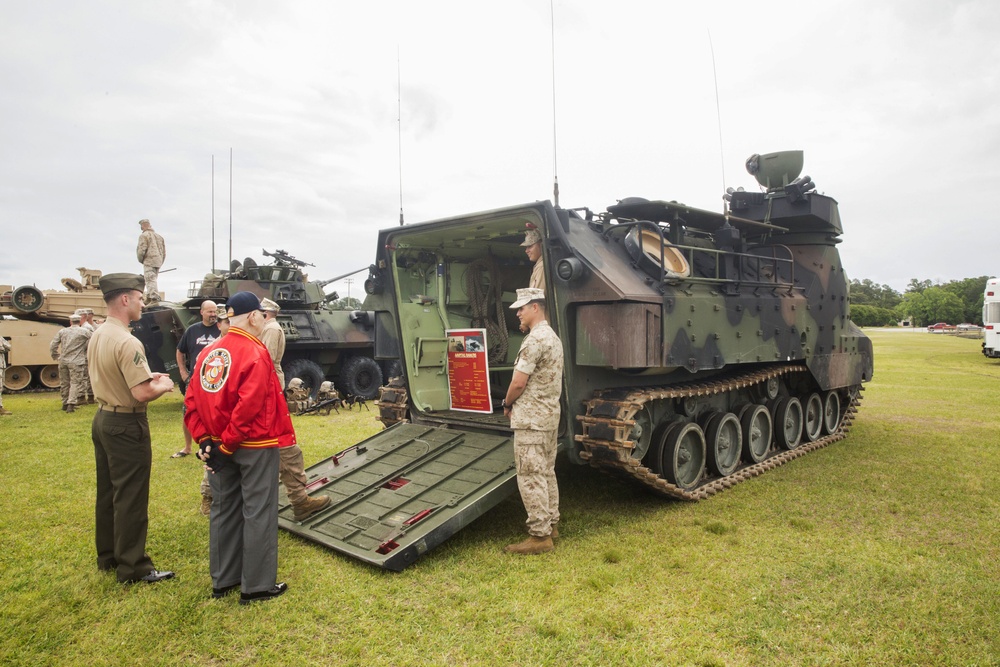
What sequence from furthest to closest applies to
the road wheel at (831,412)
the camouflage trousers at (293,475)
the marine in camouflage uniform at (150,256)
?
the marine in camouflage uniform at (150,256)
the road wheel at (831,412)
the camouflage trousers at (293,475)

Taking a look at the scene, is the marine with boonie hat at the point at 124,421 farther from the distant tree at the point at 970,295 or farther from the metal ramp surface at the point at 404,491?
the distant tree at the point at 970,295

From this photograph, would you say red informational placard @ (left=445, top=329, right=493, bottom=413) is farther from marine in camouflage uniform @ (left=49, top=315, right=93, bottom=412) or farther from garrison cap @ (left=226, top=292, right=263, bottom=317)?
marine in camouflage uniform @ (left=49, top=315, right=93, bottom=412)

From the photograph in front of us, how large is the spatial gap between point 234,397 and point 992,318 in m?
28.6

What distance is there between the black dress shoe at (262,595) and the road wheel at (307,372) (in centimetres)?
1049

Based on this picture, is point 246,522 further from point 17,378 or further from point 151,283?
point 17,378

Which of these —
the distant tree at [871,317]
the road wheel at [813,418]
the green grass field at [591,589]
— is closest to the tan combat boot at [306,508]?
the green grass field at [591,589]

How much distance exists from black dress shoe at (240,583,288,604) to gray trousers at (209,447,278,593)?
3 cm

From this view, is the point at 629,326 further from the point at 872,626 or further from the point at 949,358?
the point at 949,358

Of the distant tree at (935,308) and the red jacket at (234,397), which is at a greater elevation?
the distant tree at (935,308)

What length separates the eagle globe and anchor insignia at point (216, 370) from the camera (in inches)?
169

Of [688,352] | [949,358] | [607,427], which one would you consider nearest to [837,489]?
[688,352]

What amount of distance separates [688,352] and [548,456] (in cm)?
184

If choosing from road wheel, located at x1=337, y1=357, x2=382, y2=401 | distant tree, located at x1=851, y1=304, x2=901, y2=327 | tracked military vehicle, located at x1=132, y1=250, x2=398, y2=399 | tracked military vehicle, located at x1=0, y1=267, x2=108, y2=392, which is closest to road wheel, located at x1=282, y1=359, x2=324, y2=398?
tracked military vehicle, located at x1=132, y1=250, x2=398, y2=399

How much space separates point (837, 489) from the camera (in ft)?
23.0
